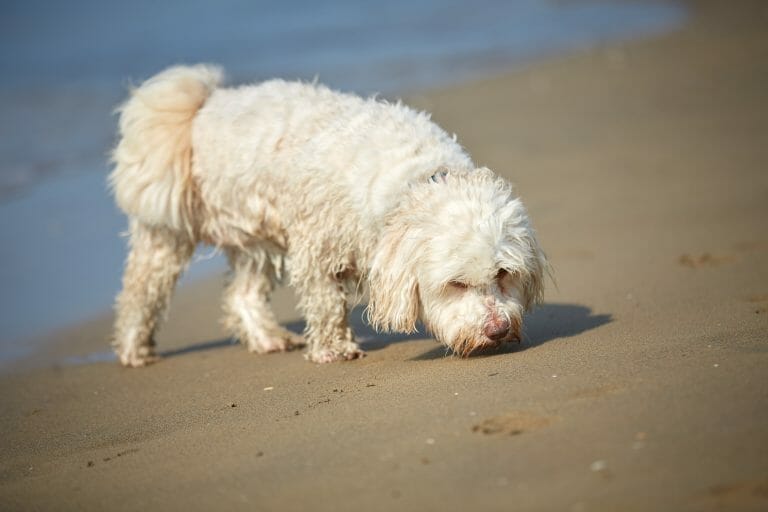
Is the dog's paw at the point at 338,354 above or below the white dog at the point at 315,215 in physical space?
below

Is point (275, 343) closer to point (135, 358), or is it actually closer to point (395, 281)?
point (135, 358)

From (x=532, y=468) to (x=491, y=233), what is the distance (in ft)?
5.20

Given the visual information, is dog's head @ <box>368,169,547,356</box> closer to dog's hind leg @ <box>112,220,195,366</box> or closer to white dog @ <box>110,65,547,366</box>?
white dog @ <box>110,65,547,366</box>

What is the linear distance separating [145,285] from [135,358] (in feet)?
1.53

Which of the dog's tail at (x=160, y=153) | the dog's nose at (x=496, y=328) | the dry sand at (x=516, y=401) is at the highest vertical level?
the dog's tail at (x=160, y=153)

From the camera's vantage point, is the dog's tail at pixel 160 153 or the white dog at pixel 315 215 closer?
the white dog at pixel 315 215

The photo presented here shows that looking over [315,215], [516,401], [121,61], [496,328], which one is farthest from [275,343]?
[121,61]

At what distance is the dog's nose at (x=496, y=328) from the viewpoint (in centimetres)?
475

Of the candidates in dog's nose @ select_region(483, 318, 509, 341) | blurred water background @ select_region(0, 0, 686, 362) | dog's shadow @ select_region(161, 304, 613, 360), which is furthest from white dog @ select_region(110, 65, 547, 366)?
blurred water background @ select_region(0, 0, 686, 362)

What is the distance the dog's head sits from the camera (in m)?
4.72

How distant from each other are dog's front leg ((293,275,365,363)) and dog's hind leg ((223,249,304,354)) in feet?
2.44

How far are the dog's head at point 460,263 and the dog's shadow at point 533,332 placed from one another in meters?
0.31

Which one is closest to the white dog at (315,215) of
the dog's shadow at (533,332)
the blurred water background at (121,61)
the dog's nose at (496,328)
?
the dog's nose at (496,328)

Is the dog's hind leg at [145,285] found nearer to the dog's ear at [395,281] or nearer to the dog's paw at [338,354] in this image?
the dog's paw at [338,354]
